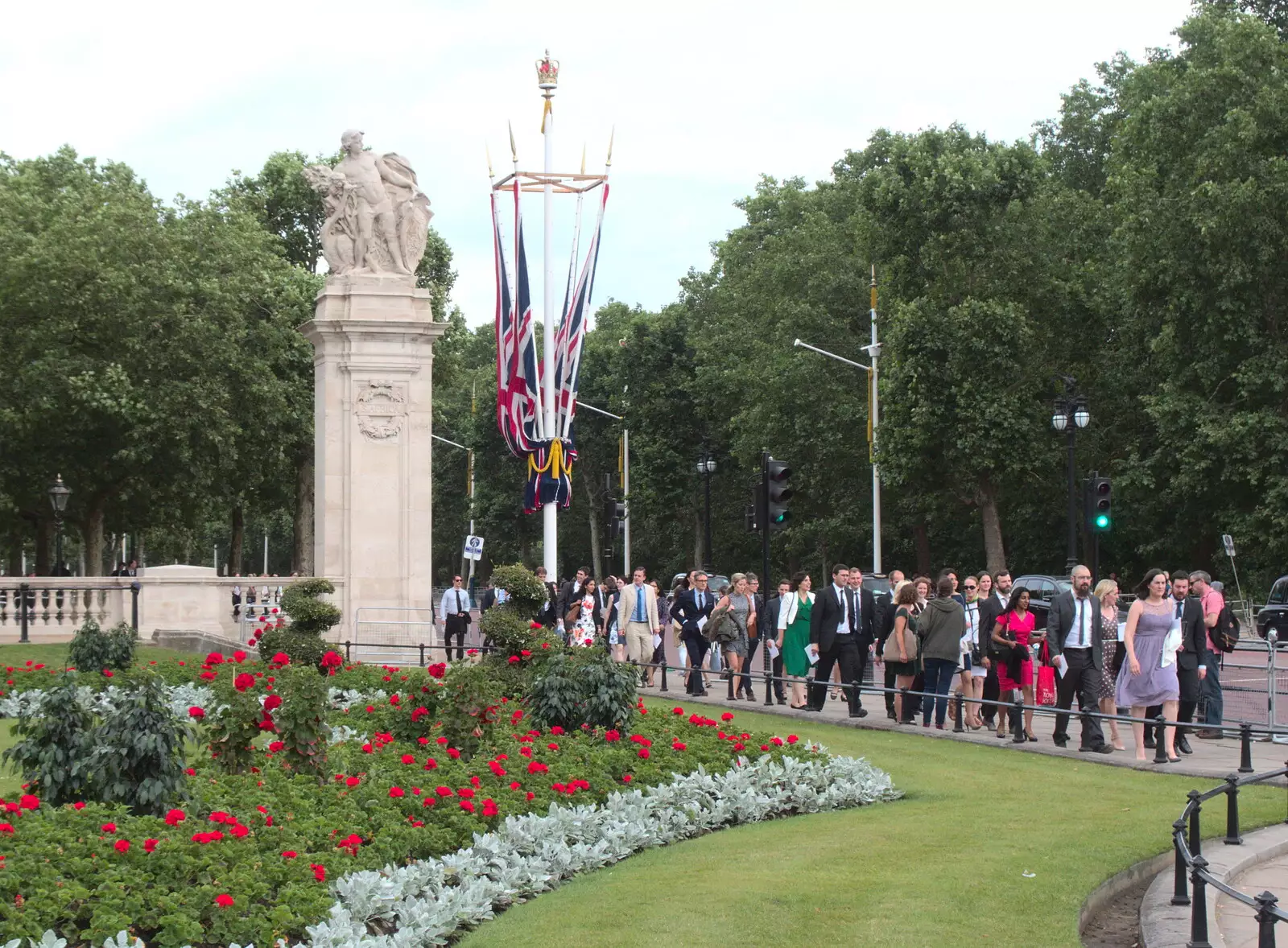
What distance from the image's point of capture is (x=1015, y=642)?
17.7m

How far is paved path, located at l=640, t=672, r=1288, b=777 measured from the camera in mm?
15094

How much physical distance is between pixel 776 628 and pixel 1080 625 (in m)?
7.36

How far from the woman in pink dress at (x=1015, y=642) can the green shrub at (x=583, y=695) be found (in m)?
5.06

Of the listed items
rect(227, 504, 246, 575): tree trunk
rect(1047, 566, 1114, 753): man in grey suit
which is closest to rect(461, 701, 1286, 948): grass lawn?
rect(1047, 566, 1114, 753): man in grey suit

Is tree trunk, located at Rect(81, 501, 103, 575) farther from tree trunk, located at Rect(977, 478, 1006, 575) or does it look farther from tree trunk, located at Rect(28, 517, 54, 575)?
tree trunk, located at Rect(977, 478, 1006, 575)

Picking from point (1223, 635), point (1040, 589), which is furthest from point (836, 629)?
point (1040, 589)

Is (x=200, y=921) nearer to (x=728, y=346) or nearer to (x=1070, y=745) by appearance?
(x=1070, y=745)

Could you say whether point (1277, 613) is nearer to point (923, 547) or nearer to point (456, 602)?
point (456, 602)

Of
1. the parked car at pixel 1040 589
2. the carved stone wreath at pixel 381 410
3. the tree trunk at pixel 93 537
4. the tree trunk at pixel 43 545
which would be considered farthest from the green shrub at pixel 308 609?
the tree trunk at pixel 43 545

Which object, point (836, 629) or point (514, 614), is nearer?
point (514, 614)

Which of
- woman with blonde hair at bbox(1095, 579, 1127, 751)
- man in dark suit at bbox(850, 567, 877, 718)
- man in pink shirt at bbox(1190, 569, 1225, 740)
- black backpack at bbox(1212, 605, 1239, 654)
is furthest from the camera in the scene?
man in dark suit at bbox(850, 567, 877, 718)

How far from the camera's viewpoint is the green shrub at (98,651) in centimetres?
2081

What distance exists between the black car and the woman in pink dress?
18.6 meters

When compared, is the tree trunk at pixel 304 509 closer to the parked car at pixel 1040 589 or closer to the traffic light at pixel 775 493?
the parked car at pixel 1040 589
